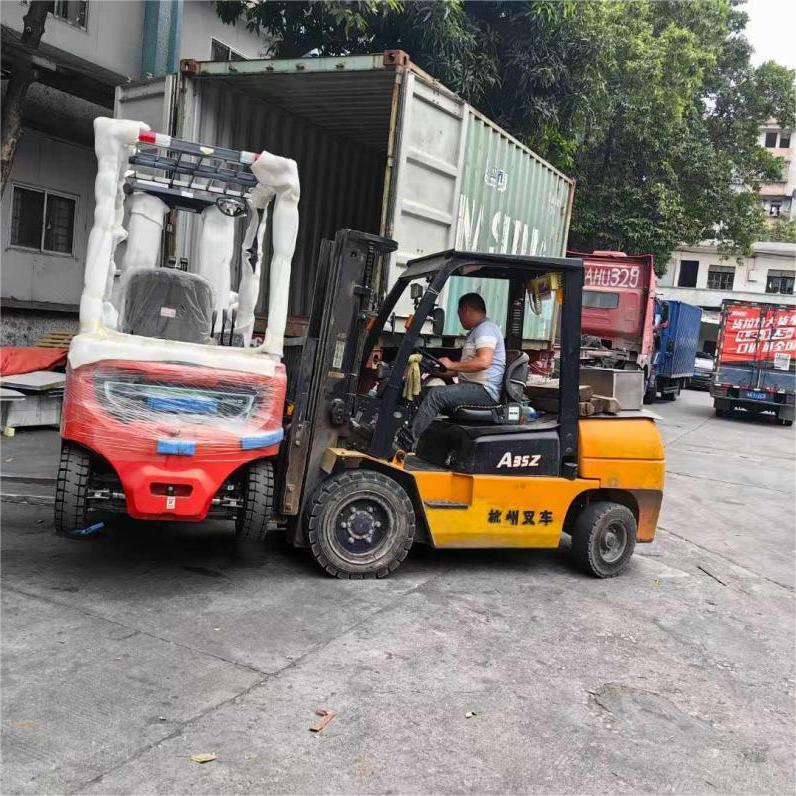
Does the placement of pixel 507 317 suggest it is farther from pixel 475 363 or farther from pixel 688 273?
pixel 688 273

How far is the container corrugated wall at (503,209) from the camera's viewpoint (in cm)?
812

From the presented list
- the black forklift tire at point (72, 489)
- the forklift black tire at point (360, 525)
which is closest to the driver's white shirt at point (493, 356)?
the forklift black tire at point (360, 525)

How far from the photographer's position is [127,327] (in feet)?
15.8

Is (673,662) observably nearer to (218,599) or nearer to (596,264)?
(218,599)

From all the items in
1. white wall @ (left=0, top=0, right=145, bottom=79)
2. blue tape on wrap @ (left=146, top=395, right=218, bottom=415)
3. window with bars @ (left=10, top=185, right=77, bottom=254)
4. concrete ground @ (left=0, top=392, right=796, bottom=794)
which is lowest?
concrete ground @ (left=0, top=392, right=796, bottom=794)

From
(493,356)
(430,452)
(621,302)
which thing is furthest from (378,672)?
(621,302)

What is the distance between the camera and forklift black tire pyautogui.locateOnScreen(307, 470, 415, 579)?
4809mm

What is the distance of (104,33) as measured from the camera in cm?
1215

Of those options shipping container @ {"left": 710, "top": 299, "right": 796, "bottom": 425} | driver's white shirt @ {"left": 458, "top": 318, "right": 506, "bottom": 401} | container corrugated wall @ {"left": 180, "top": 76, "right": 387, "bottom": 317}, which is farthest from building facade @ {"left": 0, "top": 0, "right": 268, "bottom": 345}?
shipping container @ {"left": 710, "top": 299, "right": 796, "bottom": 425}

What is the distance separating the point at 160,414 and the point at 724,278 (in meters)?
42.8

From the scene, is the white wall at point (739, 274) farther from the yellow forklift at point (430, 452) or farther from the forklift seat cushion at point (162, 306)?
the forklift seat cushion at point (162, 306)

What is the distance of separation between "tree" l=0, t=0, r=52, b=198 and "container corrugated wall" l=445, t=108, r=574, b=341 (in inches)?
204

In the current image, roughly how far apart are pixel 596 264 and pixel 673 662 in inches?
549

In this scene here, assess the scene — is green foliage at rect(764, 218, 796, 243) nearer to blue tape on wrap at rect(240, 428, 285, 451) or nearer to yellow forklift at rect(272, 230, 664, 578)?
yellow forklift at rect(272, 230, 664, 578)
